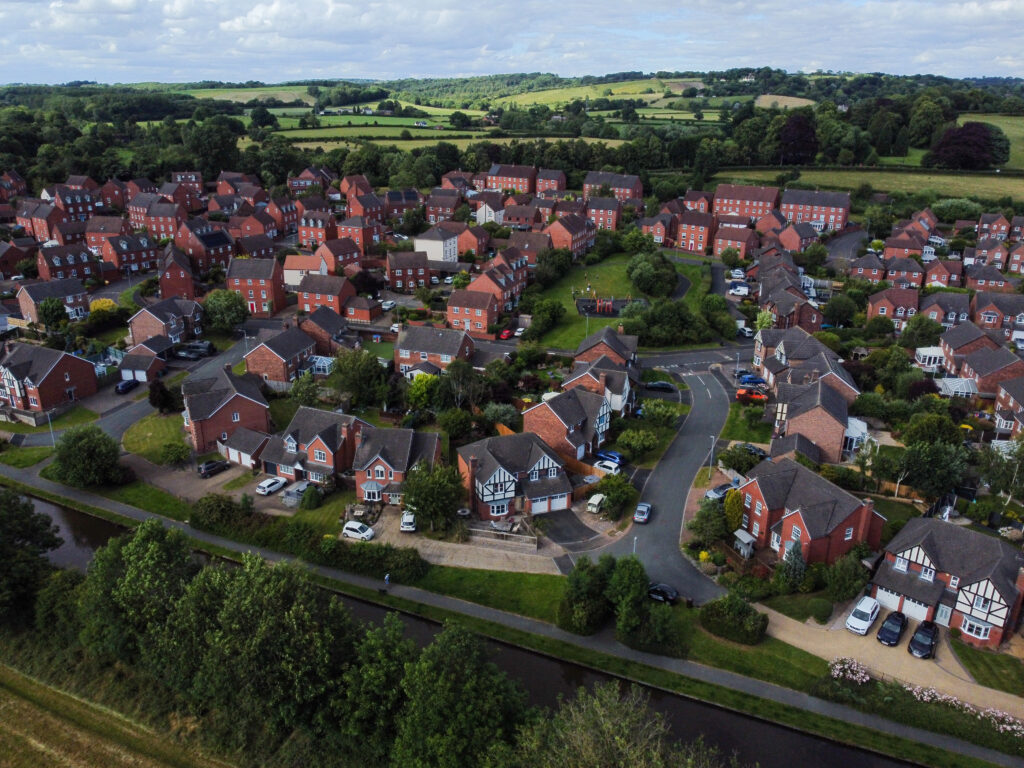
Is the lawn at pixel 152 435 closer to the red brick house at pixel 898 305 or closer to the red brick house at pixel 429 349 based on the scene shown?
the red brick house at pixel 429 349

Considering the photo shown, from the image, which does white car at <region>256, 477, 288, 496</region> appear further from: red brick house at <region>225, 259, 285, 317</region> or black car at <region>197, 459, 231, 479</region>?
red brick house at <region>225, 259, 285, 317</region>

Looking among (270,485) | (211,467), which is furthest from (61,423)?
(270,485)

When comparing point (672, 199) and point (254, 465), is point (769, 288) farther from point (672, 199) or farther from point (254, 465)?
point (254, 465)

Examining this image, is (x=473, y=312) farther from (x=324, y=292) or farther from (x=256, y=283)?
(x=256, y=283)

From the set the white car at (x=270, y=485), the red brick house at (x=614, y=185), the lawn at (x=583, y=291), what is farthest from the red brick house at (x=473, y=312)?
the red brick house at (x=614, y=185)

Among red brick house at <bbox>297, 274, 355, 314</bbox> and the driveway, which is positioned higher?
red brick house at <bbox>297, 274, 355, 314</bbox>

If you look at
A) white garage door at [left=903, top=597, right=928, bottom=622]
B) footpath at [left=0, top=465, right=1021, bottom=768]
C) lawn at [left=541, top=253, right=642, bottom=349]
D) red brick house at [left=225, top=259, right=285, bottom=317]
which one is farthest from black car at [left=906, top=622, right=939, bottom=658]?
red brick house at [left=225, top=259, right=285, bottom=317]

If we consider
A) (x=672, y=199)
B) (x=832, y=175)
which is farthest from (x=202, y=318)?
(x=832, y=175)
